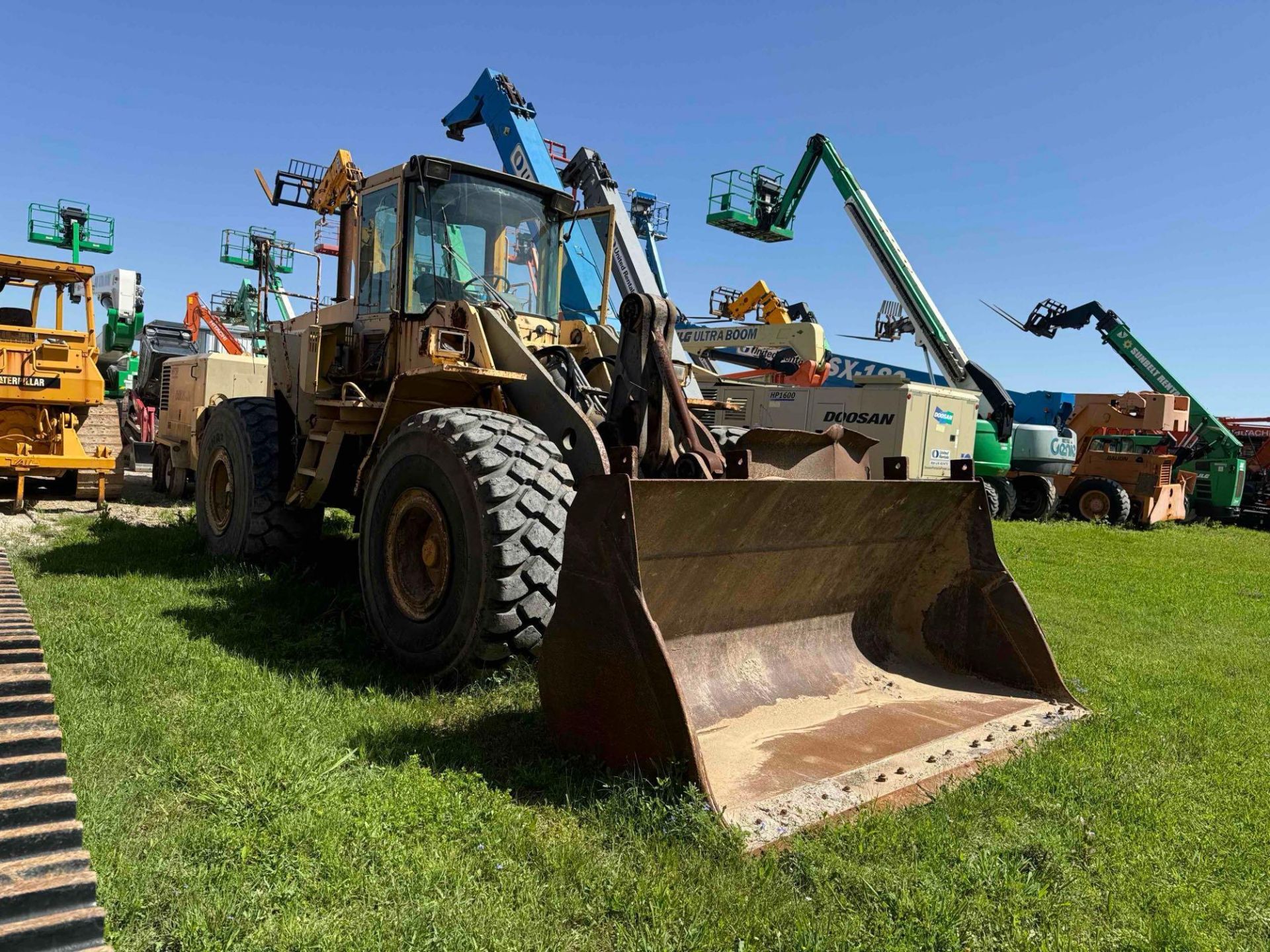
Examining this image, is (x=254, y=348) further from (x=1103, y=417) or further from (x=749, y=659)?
(x=1103, y=417)

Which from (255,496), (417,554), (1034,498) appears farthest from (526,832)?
(1034,498)

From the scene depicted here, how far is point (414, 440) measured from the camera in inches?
183

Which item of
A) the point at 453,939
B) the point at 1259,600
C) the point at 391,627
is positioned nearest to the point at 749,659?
the point at 391,627

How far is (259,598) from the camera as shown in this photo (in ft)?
19.3

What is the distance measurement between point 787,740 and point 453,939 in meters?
1.73

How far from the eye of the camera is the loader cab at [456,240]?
5.64 metres

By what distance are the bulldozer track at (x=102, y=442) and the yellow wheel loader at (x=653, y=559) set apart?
19.7 feet

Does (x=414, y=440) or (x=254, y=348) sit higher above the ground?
(x=254, y=348)

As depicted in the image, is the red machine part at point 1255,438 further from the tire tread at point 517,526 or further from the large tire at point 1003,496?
the tire tread at point 517,526

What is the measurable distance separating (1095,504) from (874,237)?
23.5 feet

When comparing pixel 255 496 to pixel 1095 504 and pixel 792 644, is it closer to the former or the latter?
pixel 792 644

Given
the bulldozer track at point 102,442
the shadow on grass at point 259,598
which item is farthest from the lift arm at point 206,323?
the shadow on grass at point 259,598

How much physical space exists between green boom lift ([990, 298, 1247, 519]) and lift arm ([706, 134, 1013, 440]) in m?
4.52

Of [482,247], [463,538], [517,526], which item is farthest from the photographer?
[482,247]
